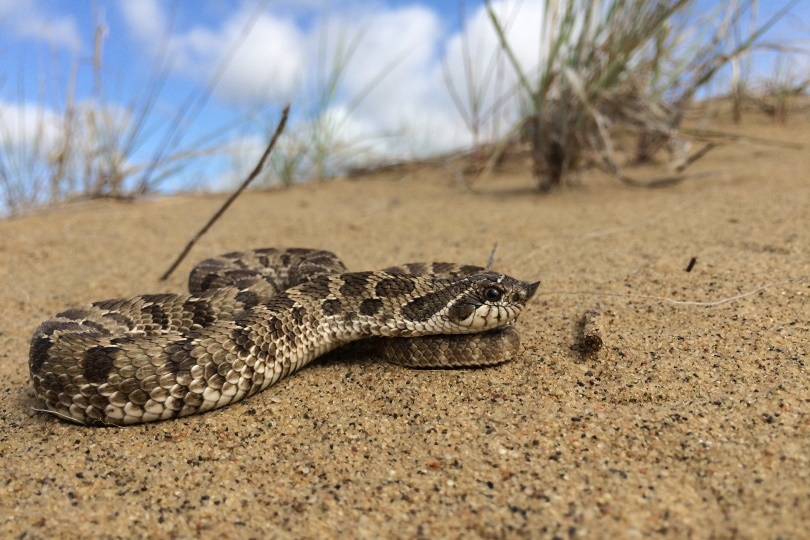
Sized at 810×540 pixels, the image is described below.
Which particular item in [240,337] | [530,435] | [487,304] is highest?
[487,304]

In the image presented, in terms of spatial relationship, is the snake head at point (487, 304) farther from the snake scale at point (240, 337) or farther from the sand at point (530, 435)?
the sand at point (530, 435)

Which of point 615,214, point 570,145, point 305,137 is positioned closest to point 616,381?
point 615,214

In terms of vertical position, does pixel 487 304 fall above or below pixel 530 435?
above

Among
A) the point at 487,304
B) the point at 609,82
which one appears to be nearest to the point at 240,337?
the point at 487,304

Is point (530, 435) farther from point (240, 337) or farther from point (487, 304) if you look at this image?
point (240, 337)

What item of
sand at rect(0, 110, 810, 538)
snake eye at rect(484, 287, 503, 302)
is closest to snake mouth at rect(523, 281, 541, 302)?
snake eye at rect(484, 287, 503, 302)

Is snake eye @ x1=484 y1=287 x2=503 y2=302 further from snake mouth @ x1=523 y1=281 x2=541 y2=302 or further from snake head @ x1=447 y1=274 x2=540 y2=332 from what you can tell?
snake mouth @ x1=523 y1=281 x2=541 y2=302

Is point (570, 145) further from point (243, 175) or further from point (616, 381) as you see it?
point (243, 175)
